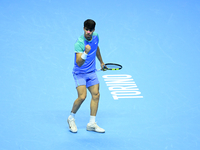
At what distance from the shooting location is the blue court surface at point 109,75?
6.52 metres

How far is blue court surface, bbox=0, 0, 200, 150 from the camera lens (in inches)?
257

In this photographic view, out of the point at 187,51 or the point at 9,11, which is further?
the point at 9,11

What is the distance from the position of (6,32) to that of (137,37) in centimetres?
305

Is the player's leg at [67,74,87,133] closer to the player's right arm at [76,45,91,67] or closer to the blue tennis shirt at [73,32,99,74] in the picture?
the blue tennis shirt at [73,32,99,74]

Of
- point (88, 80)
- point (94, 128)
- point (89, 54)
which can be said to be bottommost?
point (94, 128)

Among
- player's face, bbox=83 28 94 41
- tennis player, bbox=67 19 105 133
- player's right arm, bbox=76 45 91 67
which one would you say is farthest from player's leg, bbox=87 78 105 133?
player's face, bbox=83 28 94 41

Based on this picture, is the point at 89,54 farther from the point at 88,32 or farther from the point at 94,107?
the point at 94,107

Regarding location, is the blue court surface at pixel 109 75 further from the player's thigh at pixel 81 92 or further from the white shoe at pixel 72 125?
the player's thigh at pixel 81 92

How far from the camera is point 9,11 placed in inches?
405

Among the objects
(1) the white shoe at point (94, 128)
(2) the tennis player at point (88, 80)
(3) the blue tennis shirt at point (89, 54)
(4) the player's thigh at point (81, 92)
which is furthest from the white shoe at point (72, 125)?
(3) the blue tennis shirt at point (89, 54)

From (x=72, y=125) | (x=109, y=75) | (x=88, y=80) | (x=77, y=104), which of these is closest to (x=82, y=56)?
(x=88, y=80)

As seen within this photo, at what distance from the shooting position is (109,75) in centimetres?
882

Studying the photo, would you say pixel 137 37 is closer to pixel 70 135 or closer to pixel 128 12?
pixel 128 12

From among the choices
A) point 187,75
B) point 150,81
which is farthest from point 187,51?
point 150,81
